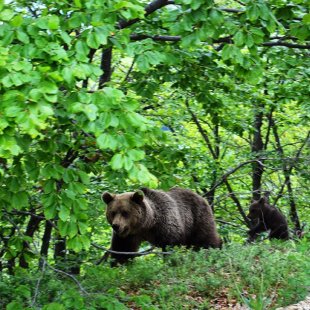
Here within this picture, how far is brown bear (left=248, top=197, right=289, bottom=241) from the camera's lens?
13195 millimetres

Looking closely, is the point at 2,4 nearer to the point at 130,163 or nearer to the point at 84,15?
the point at 84,15

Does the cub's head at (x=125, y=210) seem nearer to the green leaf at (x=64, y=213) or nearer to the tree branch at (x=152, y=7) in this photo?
the tree branch at (x=152, y=7)

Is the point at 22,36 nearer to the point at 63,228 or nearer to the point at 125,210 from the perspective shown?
the point at 63,228

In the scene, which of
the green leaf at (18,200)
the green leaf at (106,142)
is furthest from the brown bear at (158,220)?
the green leaf at (106,142)

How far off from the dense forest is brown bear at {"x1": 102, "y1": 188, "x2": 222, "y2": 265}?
14.1 inches

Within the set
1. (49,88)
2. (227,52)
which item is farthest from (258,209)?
(49,88)

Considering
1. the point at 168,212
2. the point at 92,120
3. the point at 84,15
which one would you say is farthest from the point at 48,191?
the point at 168,212

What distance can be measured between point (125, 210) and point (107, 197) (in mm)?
345

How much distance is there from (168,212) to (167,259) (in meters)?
1.63

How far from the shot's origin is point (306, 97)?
10.4m

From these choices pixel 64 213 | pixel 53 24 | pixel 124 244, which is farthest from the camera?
pixel 124 244

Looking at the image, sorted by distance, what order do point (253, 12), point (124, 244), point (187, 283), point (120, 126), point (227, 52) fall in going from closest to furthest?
1. point (120, 126)
2. point (253, 12)
3. point (227, 52)
4. point (187, 283)
5. point (124, 244)

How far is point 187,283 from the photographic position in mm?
8234

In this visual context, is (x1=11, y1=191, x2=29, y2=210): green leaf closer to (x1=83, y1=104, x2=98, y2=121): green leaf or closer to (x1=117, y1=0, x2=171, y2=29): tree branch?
(x1=83, y1=104, x2=98, y2=121): green leaf
